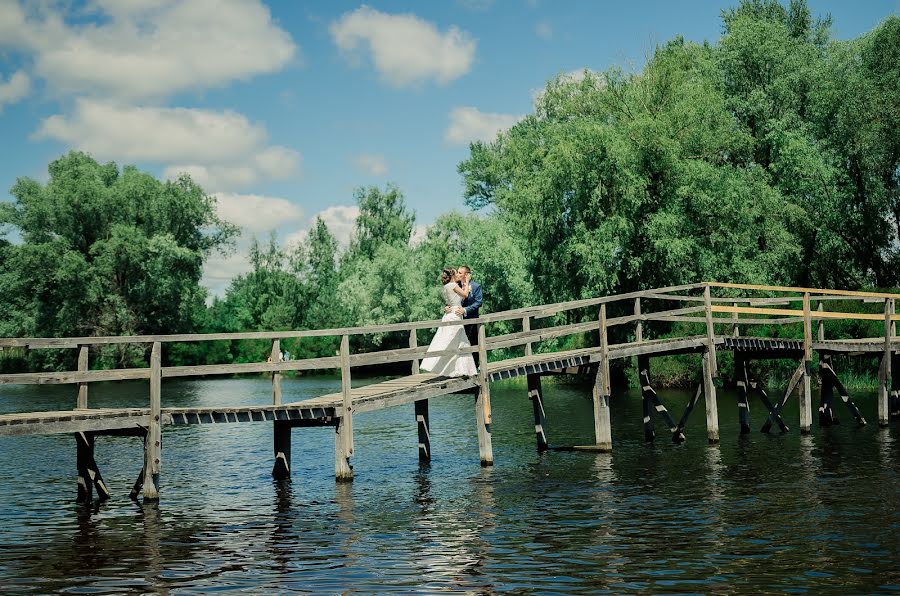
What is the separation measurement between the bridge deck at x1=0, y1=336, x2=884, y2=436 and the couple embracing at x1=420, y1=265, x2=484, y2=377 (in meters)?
0.24

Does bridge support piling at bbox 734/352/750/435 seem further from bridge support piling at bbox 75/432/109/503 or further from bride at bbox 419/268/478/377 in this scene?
bridge support piling at bbox 75/432/109/503

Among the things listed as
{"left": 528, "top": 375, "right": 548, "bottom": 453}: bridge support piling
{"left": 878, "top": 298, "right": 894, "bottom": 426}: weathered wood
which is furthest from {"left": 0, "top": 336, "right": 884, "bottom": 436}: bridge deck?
{"left": 878, "top": 298, "right": 894, "bottom": 426}: weathered wood

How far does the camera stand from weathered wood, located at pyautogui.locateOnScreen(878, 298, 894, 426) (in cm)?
2675

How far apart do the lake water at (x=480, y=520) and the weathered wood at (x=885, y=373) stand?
1.16 m

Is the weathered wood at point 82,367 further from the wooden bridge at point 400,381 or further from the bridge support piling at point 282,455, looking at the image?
the bridge support piling at point 282,455

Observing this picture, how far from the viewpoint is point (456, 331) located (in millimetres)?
20453

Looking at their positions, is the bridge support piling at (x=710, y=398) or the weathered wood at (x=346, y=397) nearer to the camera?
the weathered wood at (x=346, y=397)

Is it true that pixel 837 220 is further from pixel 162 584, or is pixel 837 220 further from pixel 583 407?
pixel 162 584

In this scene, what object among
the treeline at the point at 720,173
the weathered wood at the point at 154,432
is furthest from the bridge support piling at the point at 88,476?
the treeline at the point at 720,173

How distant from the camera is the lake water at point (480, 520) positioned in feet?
38.0

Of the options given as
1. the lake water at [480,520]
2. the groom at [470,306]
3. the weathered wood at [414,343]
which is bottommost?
the lake water at [480,520]

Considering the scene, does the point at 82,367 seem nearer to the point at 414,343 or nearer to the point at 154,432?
the point at 154,432

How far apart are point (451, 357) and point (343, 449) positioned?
311 centimetres

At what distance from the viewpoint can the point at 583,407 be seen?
119ft
